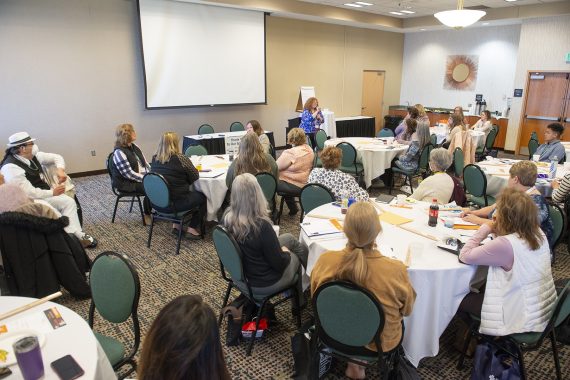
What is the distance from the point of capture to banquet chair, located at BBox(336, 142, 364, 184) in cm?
623

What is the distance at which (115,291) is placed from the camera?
2.04m

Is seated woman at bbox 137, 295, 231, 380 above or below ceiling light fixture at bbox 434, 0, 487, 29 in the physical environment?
below

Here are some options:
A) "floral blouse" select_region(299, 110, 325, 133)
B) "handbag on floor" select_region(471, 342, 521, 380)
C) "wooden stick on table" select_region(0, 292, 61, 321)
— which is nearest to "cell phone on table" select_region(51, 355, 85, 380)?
"wooden stick on table" select_region(0, 292, 61, 321)

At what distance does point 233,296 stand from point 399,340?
1.76m

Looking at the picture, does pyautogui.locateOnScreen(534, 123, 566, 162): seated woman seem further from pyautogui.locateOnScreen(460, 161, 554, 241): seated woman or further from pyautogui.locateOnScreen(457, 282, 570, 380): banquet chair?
pyautogui.locateOnScreen(457, 282, 570, 380): banquet chair

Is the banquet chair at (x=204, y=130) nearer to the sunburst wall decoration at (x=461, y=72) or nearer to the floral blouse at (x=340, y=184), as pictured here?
the floral blouse at (x=340, y=184)

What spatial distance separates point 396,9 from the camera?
10086mm

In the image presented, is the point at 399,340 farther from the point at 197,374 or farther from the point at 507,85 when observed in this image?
the point at 507,85

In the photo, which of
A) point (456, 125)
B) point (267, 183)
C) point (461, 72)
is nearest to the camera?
point (267, 183)

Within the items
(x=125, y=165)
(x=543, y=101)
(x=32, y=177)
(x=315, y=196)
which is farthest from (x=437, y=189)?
(x=543, y=101)

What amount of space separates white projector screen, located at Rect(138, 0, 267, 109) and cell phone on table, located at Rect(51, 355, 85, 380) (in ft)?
23.0

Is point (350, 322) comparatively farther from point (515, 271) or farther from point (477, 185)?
point (477, 185)

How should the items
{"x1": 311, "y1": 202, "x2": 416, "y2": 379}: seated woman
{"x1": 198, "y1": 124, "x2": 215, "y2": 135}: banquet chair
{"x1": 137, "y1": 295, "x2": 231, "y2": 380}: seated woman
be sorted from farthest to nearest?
1. {"x1": 198, "y1": 124, "x2": 215, "y2": 135}: banquet chair
2. {"x1": 311, "y1": 202, "x2": 416, "y2": 379}: seated woman
3. {"x1": 137, "y1": 295, "x2": 231, "y2": 380}: seated woman

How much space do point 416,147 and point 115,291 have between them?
5.27 metres
